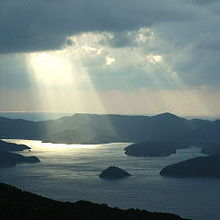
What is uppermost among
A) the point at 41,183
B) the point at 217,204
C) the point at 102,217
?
the point at 41,183

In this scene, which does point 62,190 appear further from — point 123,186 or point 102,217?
point 102,217

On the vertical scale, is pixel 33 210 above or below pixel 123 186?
below

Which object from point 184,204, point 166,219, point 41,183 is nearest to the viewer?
point 166,219

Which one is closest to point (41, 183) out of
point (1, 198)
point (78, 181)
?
point (78, 181)

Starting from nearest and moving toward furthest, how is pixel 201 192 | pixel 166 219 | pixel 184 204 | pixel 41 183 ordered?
pixel 166 219 < pixel 184 204 < pixel 201 192 < pixel 41 183

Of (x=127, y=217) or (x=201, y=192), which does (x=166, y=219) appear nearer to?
(x=127, y=217)

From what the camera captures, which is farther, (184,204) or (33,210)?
(184,204)

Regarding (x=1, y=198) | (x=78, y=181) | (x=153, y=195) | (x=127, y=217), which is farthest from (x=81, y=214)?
(x=78, y=181)
